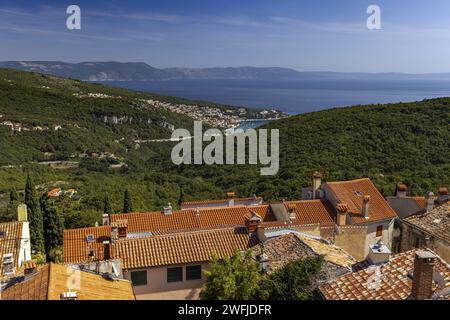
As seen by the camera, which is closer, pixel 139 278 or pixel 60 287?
pixel 60 287

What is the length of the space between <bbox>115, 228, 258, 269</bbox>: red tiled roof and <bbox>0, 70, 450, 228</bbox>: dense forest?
1197cm

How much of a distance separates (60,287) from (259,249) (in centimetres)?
637

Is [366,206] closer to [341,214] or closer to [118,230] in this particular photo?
[341,214]

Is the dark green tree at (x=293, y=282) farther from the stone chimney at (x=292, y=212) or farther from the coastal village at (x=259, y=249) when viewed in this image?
the stone chimney at (x=292, y=212)

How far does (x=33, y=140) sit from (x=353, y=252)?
63.2m

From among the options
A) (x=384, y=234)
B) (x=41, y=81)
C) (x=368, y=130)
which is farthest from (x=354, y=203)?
(x=41, y=81)

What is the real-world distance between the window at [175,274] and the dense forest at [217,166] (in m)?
12.9

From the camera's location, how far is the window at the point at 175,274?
44.0 ft

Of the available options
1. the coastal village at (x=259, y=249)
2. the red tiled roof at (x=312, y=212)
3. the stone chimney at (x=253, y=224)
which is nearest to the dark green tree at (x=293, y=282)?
the coastal village at (x=259, y=249)

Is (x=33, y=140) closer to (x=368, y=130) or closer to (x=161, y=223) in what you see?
(x=368, y=130)

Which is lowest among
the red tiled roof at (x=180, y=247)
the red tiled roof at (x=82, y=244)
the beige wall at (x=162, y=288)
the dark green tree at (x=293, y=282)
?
the beige wall at (x=162, y=288)

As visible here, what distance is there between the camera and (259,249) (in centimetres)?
1370

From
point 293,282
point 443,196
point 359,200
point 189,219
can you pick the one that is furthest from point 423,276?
point 189,219

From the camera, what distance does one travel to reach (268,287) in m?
9.16
